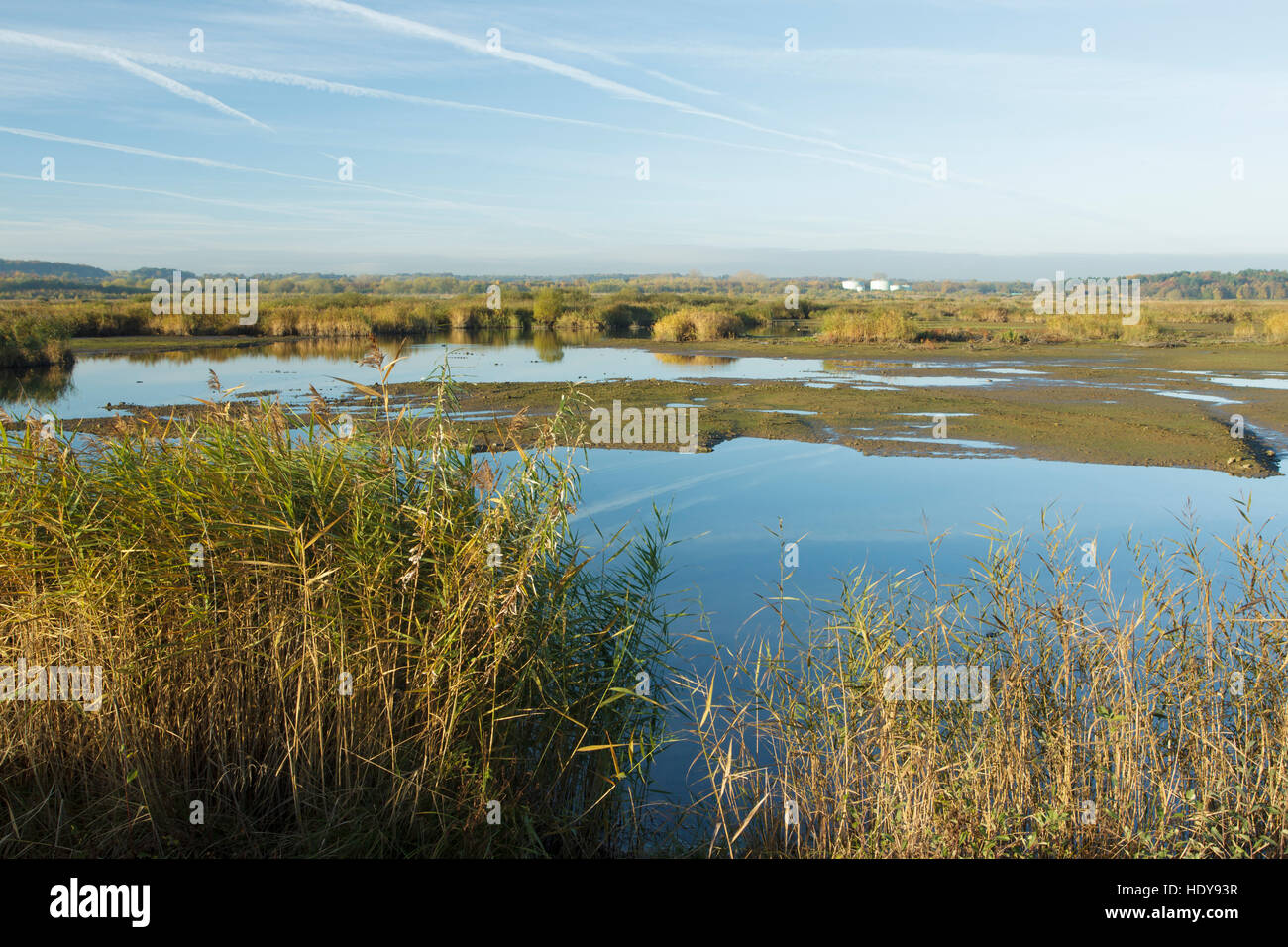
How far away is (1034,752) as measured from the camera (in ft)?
14.7

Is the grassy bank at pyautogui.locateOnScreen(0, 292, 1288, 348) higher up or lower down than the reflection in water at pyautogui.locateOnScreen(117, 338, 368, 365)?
higher up

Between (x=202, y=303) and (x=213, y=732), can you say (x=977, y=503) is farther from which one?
(x=202, y=303)

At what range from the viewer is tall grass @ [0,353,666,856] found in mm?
3939

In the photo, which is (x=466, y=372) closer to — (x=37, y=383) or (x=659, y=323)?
(x=37, y=383)

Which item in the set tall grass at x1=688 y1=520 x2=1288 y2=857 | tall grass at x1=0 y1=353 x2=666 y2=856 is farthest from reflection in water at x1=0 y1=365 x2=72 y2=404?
tall grass at x1=688 y1=520 x2=1288 y2=857

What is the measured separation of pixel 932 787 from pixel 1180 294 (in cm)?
13353

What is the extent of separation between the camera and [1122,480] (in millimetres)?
12258

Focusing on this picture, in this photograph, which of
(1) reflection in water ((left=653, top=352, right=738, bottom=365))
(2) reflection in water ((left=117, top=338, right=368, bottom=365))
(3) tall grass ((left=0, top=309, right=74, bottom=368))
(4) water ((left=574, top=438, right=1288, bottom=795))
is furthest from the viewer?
(2) reflection in water ((left=117, top=338, right=368, bottom=365))

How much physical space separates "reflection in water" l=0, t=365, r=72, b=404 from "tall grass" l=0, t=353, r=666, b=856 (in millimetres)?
16663

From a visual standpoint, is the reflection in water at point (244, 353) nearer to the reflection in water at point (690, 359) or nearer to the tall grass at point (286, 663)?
the reflection in water at point (690, 359)

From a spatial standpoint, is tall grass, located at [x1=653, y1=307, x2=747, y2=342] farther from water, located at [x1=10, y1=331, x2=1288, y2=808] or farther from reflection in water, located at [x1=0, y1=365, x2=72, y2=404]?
reflection in water, located at [x1=0, y1=365, x2=72, y2=404]

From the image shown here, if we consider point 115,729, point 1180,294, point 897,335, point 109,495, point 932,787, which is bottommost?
point 932,787

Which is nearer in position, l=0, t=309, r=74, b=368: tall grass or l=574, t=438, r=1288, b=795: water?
l=574, t=438, r=1288, b=795: water

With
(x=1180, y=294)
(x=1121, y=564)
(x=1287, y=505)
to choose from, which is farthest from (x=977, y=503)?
(x=1180, y=294)
